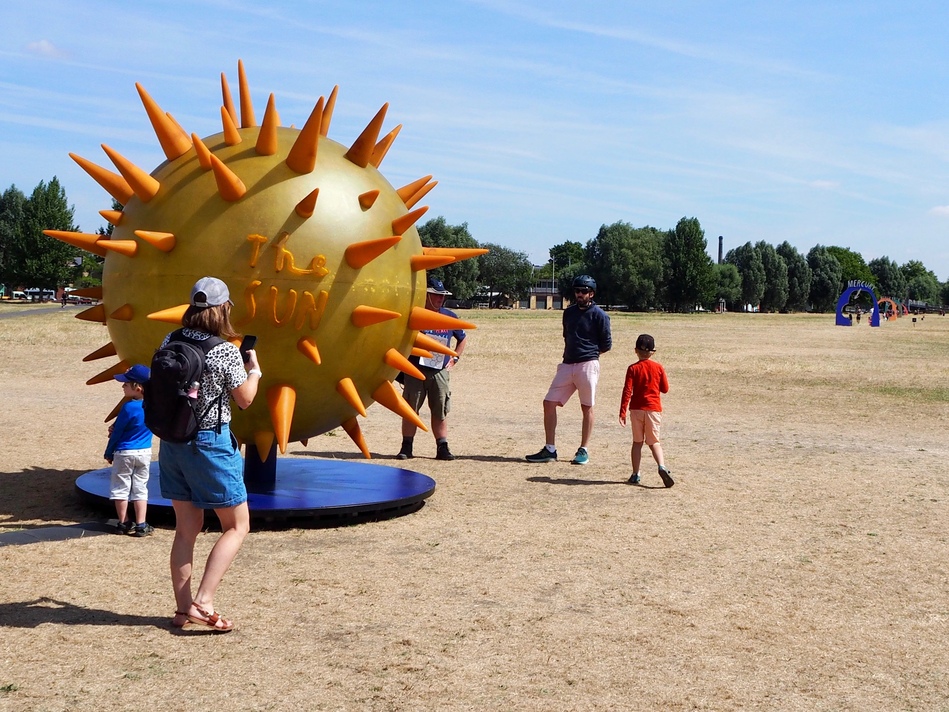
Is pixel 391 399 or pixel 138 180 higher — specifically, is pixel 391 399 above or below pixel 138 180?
below

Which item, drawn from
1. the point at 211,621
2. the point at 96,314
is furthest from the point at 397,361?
the point at 211,621

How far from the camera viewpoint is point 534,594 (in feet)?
20.3

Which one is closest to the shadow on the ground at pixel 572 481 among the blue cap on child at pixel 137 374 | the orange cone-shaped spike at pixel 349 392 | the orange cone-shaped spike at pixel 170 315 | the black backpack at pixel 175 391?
the orange cone-shaped spike at pixel 349 392

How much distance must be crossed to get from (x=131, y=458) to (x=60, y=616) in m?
2.15

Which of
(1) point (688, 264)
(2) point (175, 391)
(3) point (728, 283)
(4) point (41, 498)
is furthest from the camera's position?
(3) point (728, 283)

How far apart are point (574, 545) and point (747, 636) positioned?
2.14 m

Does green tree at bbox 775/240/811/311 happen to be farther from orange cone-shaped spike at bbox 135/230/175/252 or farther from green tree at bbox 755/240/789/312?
orange cone-shaped spike at bbox 135/230/175/252

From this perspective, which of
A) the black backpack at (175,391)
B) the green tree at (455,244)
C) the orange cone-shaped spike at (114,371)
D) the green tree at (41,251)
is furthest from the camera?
the green tree at (455,244)

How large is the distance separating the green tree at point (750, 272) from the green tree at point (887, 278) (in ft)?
183

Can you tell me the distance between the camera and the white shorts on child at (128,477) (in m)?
7.45

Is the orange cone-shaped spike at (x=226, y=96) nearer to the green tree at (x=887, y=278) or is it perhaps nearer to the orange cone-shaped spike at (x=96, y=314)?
the orange cone-shaped spike at (x=96, y=314)

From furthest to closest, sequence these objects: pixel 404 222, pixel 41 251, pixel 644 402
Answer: pixel 41 251 → pixel 644 402 → pixel 404 222

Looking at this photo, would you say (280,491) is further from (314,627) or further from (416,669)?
(416,669)

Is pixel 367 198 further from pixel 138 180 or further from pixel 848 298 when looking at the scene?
pixel 848 298
